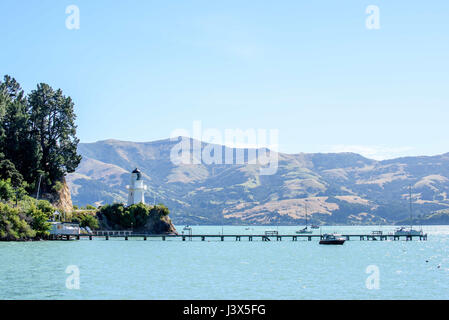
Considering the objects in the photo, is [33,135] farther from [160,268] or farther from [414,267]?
[414,267]

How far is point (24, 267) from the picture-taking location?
215 ft

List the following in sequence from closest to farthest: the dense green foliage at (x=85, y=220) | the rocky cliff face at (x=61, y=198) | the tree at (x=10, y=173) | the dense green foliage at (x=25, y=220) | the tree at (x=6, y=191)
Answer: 1. the dense green foliage at (x=25, y=220)
2. the tree at (x=6, y=191)
3. the tree at (x=10, y=173)
4. the rocky cliff face at (x=61, y=198)
5. the dense green foliage at (x=85, y=220)

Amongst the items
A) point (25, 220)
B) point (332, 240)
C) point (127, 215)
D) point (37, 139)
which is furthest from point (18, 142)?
point (332, 240)

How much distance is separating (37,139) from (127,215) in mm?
37966

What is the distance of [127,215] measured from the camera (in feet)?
528

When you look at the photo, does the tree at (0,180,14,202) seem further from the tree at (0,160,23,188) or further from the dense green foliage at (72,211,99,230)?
the dense green foliage at (72,211,99,230)

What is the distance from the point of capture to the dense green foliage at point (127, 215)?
6294 inches

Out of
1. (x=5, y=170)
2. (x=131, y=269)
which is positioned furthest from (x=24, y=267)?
(x=5, y=170)

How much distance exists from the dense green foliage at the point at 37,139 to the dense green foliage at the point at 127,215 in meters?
20.7

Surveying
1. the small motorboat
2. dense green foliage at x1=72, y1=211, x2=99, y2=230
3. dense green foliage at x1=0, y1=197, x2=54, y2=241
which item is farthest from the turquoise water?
dense green foliage at x1=72, y1=211, x2=99, y2=230

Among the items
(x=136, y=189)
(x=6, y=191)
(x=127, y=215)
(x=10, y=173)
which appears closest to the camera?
(x=6, y=191)

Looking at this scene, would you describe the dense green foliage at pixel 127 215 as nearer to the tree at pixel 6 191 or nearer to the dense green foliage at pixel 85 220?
the dense green foliage at pixel 85 220

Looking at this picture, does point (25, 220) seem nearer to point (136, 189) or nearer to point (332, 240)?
point (136, 189)

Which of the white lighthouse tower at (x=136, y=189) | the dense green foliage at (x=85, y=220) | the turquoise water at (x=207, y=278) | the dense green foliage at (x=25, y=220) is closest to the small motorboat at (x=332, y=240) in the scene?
the turquoise water at (x=207, y=278)
